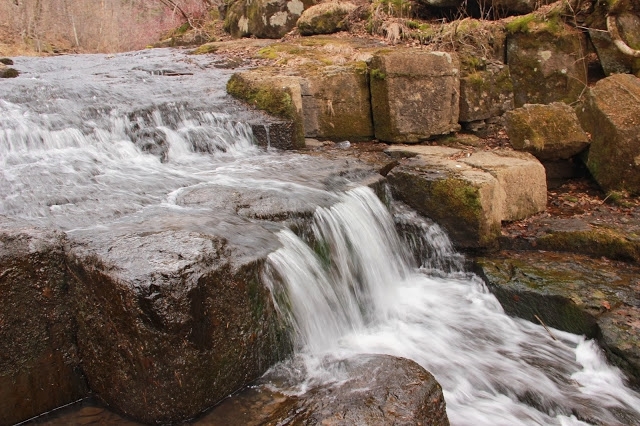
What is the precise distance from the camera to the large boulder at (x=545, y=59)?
7734 mm

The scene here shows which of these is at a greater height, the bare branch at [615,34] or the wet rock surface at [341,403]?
the bare branch at [615,34]

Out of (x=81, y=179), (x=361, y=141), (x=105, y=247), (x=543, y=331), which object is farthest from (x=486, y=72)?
(x=105, y=247)

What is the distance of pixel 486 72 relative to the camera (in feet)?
23.4

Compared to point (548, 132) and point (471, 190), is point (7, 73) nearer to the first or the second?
point (471, 190)

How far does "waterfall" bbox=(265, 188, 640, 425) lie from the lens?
324cm

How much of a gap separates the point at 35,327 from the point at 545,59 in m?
8.05

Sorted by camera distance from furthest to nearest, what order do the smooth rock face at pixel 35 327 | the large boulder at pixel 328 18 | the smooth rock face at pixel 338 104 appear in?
the large boulder at pixel 328 18 < the smooth rock face at pixel 338 104 < the smooth rock face at pixel 35 327

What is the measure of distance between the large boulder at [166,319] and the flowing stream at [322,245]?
39 centimetres

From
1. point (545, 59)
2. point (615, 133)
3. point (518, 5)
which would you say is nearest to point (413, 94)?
point (615, 133)

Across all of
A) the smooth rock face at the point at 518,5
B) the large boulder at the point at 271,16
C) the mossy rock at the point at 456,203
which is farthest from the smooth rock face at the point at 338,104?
the large boulder at the point at 271,16

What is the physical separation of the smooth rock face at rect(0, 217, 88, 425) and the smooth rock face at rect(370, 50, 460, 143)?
192 inches

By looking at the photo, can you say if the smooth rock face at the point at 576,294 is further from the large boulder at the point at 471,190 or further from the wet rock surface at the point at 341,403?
the wet rock surface at the point at 341,403

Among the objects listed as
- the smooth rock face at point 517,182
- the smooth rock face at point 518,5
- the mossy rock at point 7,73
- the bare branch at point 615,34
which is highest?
the smooth rock face at point 518,5

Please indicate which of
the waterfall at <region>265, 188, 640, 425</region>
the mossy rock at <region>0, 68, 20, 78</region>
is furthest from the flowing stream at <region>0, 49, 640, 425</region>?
the mossy rock at <region>0, 68, 20, 78</region>
